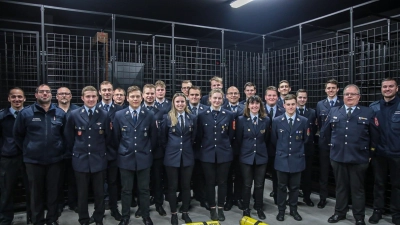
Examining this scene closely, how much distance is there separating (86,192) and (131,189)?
0.48 metres

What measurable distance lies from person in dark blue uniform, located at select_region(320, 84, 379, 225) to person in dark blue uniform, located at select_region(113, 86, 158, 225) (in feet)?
7.41

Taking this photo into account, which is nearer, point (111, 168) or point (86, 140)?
point (86, 140)

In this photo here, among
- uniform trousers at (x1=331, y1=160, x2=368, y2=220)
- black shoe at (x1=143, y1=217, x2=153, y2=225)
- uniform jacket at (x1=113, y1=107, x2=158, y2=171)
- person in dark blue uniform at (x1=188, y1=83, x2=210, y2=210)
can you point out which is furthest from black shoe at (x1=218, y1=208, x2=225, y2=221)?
uniform trousers at (x1=331, y1=160, x2=368, y2=220)

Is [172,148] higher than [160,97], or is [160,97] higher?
[160,97]

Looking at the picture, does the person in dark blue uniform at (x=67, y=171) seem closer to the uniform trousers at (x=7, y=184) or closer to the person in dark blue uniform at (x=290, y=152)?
the uniform trousers at (x=7, y=184)

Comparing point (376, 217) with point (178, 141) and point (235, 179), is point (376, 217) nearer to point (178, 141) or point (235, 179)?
point (235, 179)

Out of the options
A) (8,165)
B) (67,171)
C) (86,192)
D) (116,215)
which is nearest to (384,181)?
(116,215)

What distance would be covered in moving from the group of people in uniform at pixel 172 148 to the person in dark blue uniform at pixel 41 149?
0.01 metres

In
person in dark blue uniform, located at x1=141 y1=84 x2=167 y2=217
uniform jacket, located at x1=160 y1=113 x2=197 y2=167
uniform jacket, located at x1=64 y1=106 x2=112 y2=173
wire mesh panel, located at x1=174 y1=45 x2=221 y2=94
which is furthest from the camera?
wire mesh panel, located at x1=174 y1=45 x2=221 y2=94

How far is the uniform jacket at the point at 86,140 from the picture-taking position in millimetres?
3264

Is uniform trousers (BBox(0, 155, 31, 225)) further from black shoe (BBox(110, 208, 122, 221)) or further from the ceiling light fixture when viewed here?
the ceiling light fixture

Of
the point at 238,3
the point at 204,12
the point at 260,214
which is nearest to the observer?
the point at 260,214

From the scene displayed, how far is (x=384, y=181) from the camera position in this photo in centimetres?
379

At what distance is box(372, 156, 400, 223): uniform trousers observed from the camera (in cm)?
363
